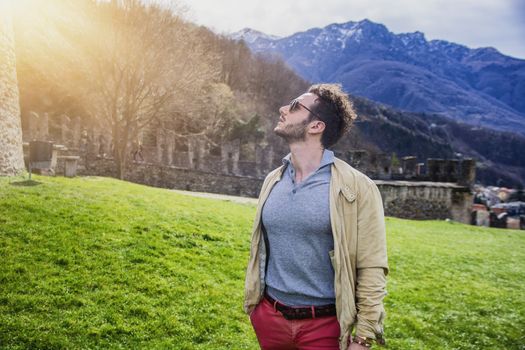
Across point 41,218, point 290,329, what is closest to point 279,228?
point 290,329

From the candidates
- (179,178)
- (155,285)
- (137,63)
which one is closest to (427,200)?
(179,178)

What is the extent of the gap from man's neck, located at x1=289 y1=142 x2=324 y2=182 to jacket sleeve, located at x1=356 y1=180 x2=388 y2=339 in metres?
0.43

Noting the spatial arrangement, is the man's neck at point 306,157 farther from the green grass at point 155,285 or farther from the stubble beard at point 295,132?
the green grass at point 155,285

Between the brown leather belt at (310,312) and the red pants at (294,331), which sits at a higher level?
the brown leather belt at (310,312)

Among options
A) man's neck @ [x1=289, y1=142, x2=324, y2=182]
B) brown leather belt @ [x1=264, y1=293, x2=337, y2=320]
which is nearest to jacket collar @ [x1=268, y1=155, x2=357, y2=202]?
man's neck @ [x1=289, y1=142, x2=324, y2=182]

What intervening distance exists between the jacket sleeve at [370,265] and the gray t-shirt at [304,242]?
0.64 feet

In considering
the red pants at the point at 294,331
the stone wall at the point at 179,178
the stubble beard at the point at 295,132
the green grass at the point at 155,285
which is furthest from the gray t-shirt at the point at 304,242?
the stone wall at the point at 179,178

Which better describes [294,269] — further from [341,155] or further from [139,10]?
[341,155]

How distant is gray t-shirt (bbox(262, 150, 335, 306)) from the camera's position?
2.39 m

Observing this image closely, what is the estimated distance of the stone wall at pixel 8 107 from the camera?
12.0 m

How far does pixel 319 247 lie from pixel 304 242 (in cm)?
A: 10

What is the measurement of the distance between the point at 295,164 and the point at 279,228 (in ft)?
1.60

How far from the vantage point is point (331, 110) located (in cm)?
264

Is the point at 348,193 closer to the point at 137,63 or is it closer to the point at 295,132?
the point at 295,132
